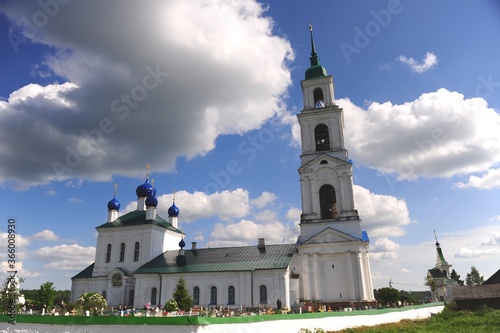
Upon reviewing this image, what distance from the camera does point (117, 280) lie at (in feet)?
121

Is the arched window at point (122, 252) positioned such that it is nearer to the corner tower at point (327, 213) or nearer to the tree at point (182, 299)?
the tree at point (182, 299)

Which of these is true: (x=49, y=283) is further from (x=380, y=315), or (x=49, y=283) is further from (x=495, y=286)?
(x=495, y=286)

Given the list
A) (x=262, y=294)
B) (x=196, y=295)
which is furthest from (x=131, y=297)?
(x=262, y=294)

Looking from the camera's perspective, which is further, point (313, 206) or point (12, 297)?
point (313, 206)

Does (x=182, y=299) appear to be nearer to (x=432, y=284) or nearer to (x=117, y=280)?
(x=117, y=280)

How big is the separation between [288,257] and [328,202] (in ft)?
20.8

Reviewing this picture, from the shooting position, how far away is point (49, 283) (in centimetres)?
3650

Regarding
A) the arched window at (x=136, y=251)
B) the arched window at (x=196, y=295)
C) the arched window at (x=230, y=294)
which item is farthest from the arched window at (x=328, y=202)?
the arched window at (x=136, y=251)

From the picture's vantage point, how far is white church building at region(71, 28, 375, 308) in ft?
98.8

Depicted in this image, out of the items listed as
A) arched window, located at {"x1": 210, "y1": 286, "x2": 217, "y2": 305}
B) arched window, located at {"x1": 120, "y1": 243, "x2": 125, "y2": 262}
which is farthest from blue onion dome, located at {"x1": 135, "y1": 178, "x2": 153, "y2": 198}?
arched window, located at {"x1": 210, "y1": 286, "x2": 217, "y2": 305}

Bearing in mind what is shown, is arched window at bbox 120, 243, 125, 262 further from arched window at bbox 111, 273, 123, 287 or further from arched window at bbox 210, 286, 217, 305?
arched window at bbox 210, 286, 217, 305

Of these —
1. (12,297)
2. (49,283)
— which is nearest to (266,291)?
(12,297)

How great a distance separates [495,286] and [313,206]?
2123cm

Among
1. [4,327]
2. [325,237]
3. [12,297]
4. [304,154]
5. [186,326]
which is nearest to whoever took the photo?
[186,326]
